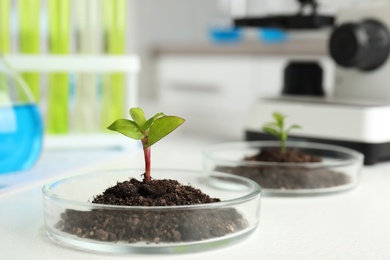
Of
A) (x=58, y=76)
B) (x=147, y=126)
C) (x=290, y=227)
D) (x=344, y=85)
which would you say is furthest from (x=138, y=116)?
(x=344, y=85)

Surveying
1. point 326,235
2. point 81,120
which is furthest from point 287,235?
point 81,120

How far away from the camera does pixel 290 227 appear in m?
0.56

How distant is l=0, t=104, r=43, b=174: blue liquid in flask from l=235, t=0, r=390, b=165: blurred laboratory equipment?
1.30 ft

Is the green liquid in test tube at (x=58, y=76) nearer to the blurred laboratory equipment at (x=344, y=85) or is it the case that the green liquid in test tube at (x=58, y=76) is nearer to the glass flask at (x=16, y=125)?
the glass flask at (x=16, y=125)

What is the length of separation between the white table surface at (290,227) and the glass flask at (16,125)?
0.08 feet

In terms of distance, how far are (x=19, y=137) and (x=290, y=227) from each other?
399 mm

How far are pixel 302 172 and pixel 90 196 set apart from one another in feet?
0.83

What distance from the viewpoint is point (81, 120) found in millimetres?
1018

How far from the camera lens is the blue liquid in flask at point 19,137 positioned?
78cm

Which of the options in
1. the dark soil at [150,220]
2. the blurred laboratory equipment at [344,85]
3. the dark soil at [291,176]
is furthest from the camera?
the blurred laboratory equipment at [344,85]

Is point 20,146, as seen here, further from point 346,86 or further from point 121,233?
point 346,86

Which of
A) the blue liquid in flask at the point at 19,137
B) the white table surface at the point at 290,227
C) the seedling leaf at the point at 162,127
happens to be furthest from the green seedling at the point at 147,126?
the blue liquid in flask at the point at 19,137

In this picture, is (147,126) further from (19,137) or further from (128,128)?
(19,137)

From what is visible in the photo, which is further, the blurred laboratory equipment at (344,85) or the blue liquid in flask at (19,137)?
the blurred laboratory equipment at (344,85)
